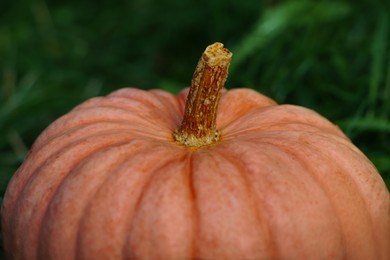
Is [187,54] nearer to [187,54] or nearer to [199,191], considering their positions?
[187,54]

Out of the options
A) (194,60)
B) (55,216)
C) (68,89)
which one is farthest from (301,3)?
(55,216)

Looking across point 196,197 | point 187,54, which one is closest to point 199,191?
point 196,197

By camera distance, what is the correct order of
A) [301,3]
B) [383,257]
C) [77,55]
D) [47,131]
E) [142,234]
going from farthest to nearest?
[77,55]
[301,3]
[47,131]
[383,257]
[142,234]

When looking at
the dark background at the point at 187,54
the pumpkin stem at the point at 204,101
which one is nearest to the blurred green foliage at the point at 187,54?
the dark background at the point at 187,54

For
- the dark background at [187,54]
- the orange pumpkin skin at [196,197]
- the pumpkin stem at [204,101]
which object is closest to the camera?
the orange pumpkin skin at [196,197]

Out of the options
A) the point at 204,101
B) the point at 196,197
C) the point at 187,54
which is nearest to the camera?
the point at 196,197

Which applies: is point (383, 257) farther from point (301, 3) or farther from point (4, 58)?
point (4, 58)

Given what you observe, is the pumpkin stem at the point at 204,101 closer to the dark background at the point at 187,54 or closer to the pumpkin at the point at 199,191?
the pumpkin at the point at 199,191
